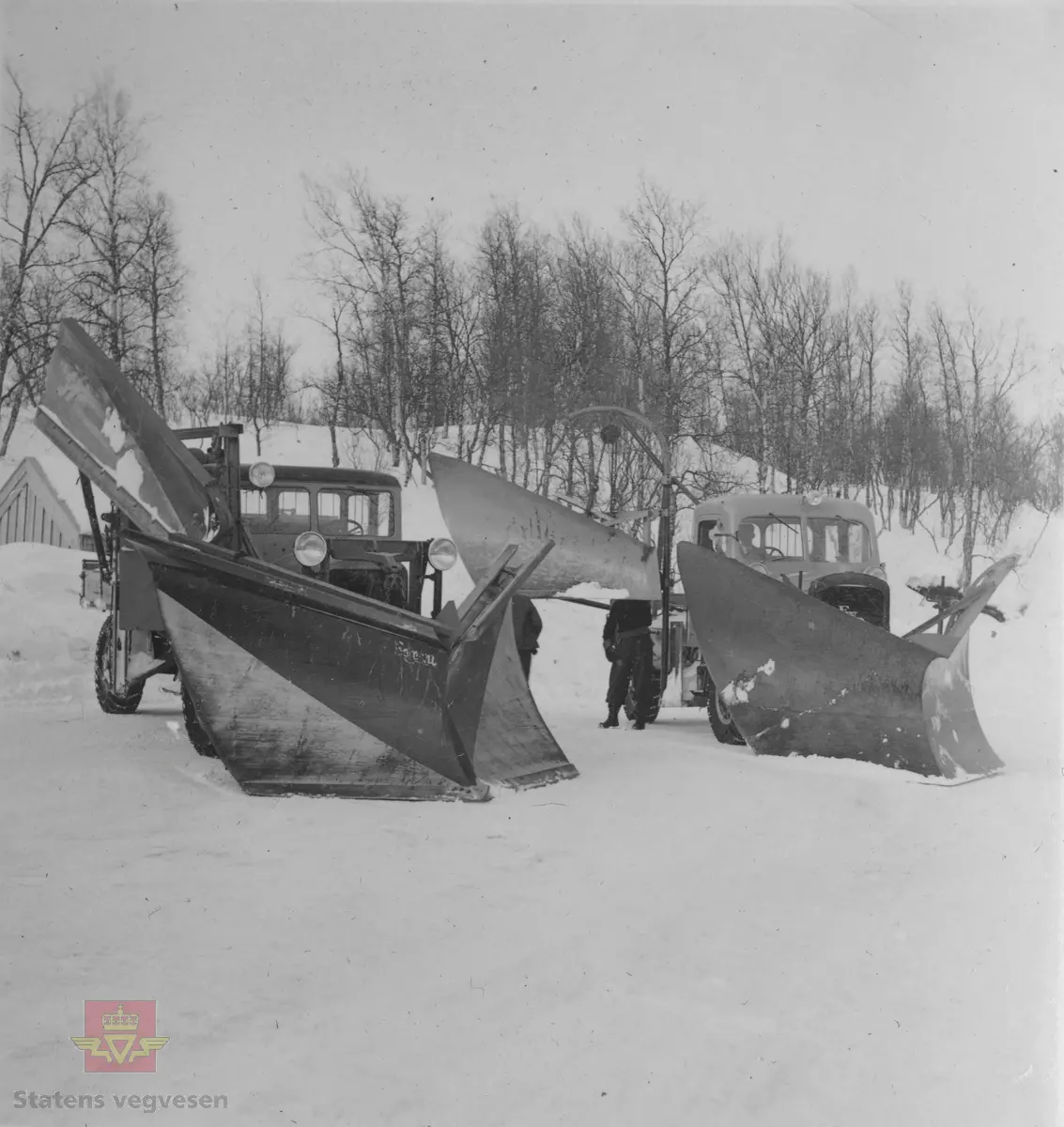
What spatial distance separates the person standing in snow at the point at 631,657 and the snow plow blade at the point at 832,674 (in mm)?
2150

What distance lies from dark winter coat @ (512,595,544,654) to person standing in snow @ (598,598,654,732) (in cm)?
75

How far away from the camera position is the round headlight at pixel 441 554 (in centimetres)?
659

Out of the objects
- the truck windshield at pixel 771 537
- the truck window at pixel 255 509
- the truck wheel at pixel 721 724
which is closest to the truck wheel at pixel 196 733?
the truck window at pixel 255 509

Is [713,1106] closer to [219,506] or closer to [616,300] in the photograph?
[219,506]

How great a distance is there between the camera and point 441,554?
6617 mm

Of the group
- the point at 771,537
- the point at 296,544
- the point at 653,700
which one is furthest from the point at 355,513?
the point at 771,537

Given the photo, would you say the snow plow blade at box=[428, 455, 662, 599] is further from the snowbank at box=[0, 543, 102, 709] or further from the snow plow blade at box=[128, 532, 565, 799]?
the snowbank at box=[0, 543, 102, 709]

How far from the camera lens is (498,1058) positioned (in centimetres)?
271

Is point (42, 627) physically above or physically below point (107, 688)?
above

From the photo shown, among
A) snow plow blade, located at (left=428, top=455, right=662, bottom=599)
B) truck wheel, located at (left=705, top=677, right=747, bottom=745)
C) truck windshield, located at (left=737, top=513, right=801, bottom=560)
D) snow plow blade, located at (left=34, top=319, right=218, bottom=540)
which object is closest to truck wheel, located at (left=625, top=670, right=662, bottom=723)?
truck wheel, located at (left=705, top=677, right=747, bottom=745)

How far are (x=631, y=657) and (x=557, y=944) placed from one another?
588 cm

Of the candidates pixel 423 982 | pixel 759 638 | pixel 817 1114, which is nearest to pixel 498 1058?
pixel 423 982

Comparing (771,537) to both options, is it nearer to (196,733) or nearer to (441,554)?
(441,554)

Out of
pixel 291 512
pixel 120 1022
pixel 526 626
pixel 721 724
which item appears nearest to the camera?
pixel 120 1022
